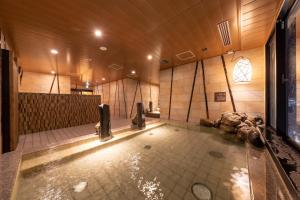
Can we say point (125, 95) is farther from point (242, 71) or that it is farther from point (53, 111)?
point (242, 71)

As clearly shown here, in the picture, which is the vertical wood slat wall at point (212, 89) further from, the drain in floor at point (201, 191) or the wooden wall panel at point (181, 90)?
the drain in floor at point (201, 191)

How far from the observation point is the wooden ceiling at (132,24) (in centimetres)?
233

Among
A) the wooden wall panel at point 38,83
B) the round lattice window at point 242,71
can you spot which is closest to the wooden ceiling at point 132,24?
the round lattice window at point 242,71

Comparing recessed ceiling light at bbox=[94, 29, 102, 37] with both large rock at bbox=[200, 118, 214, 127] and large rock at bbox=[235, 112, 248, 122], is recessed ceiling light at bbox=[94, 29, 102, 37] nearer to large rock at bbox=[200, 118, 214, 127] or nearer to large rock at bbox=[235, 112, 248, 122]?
large rock at bbox=[200, 118, 214, 127]

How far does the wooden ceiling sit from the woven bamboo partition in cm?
188

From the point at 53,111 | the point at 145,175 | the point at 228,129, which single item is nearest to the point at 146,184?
the point at 145,175

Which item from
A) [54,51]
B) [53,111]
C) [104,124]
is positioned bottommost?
[104,124]

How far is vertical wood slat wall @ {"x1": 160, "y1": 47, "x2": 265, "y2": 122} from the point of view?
4.17 meters

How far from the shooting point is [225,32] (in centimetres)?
335

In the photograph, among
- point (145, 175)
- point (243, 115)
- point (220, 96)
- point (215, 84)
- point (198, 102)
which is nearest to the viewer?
point (145, 175)

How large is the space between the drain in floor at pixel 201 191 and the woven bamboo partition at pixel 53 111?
19.6 feet

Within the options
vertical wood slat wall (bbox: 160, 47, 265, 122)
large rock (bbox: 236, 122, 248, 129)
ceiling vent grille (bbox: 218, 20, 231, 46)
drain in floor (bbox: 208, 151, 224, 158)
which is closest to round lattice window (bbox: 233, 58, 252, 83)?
vertical wood slat wall (bbox: 160, 47, 265, 122)

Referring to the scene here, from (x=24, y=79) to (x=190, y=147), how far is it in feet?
31.3

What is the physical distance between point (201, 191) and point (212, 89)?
4611mm
